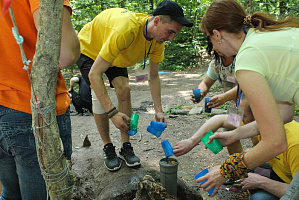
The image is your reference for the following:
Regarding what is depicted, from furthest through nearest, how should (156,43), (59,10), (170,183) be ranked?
(156,43), (170,183), (59,10)

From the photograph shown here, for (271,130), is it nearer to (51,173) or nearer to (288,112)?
(288,112)

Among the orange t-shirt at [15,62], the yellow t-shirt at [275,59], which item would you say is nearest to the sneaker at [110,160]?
the orange t-shirt at [15,62]

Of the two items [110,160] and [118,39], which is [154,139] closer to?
[110,160]

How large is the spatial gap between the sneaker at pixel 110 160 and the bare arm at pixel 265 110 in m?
1.55

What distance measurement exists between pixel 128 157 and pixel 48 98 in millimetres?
1562

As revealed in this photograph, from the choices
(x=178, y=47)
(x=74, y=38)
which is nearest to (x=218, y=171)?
(x=74, y=38)

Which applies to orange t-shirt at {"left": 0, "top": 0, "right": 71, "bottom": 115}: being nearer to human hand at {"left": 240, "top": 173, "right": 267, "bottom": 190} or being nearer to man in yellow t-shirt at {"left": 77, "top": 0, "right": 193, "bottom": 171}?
man in yellow t-shirt at {"left": 77, "top": 0, "right": 193, "bottom": 171}

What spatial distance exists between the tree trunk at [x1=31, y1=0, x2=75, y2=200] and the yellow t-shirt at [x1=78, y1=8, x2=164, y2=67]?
1.11 metres

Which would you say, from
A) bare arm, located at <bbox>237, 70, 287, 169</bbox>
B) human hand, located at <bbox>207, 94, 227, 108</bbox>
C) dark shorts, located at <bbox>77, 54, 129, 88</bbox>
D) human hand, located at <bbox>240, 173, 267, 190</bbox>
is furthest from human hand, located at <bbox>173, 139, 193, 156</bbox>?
bare arm, located at <bbox>237, 70, 287, 169</bbox>

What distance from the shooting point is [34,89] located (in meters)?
1.17

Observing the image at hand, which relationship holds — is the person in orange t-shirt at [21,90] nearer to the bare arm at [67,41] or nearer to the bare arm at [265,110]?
the bare arm at [67,41]

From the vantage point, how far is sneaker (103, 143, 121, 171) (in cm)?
258

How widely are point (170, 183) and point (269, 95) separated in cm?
114

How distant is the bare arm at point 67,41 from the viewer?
1.28m
